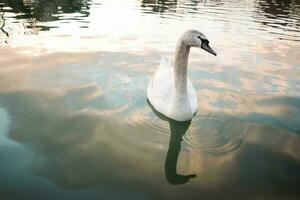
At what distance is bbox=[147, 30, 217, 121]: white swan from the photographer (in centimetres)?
723

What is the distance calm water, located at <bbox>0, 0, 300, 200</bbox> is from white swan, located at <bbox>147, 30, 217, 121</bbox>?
24 centimetres

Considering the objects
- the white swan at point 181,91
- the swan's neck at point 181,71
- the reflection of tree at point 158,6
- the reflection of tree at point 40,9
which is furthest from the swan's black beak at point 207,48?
the reflection of tree at point 158,6

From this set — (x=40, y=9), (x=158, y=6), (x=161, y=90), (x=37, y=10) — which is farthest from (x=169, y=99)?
(x=158, y=6)

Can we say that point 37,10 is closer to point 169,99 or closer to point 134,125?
point 169,99

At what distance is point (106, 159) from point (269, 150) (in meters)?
2.97

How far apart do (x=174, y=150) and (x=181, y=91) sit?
153cm

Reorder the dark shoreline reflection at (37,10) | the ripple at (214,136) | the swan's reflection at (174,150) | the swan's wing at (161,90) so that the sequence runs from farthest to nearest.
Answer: the dark shoreline reflection at (37,10) < the swan's wing at (161,90) < the ripple at (214,136) < the swan's reflection at (174,150)

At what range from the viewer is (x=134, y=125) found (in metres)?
7.33

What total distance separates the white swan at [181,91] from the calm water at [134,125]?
24 centimetres

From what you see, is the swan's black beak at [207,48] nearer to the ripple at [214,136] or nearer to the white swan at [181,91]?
the white swan at [181,91]

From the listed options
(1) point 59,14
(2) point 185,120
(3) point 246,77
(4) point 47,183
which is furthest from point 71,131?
(1) point 59,14

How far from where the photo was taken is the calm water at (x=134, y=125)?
214 inches

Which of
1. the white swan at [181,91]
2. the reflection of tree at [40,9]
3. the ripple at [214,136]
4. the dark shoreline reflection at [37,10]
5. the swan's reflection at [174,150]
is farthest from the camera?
the reflection of tree at [40,9]

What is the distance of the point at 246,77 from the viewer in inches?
430
